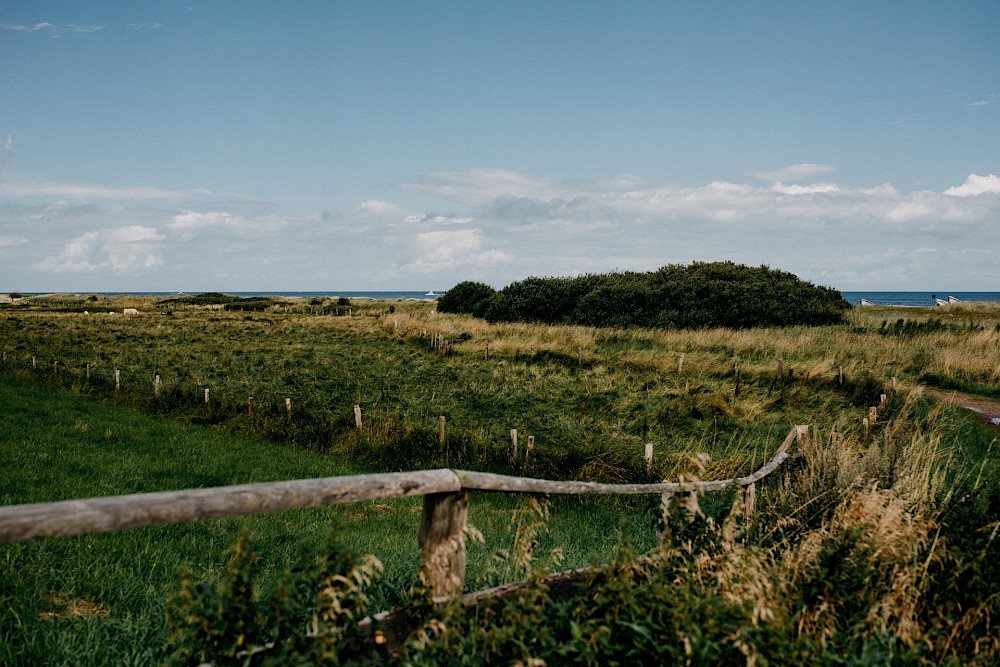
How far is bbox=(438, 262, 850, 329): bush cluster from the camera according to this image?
116 ft

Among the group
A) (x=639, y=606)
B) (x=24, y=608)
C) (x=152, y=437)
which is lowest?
(x=152, y=437)

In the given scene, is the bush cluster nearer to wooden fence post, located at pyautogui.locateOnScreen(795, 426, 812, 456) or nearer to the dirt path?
the dirt path

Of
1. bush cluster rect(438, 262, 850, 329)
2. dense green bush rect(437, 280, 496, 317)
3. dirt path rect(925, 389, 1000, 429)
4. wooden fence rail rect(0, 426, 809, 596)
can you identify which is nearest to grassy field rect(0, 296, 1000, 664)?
wooden fence rail rect(0, 426, 809, 596)

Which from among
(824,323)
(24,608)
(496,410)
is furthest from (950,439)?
(824,323)

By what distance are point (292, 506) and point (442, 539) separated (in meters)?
0.93

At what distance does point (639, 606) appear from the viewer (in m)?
3.47

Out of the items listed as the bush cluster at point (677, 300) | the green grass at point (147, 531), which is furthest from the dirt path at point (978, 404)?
the bush cluster at point (677, 300)

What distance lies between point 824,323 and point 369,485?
3777 cm

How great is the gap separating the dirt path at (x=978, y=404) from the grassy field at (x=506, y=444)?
777 mm

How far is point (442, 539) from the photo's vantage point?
11.5ft

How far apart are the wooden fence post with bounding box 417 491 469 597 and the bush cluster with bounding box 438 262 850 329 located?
32.8 meters

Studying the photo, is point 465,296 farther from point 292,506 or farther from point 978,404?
point 292,506

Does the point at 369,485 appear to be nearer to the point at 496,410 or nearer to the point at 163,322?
Result: the point at 496,410

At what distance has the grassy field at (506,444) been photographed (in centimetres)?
413
